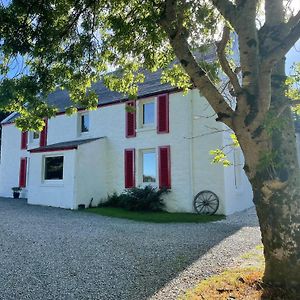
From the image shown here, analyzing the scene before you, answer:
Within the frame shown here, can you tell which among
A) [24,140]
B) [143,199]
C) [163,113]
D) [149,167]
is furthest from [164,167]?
[24,140]

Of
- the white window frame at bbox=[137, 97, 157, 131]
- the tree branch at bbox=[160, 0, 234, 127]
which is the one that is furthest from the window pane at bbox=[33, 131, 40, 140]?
the tree branch at bbox=[160, 0, 234, 127]

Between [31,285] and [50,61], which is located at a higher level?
[50,61]

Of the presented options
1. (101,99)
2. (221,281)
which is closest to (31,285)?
(221,281)

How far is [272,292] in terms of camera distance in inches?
165

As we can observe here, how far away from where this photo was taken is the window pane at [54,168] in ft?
54.8

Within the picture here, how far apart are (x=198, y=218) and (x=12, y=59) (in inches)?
355

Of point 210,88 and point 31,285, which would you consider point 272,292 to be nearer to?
point 210,88

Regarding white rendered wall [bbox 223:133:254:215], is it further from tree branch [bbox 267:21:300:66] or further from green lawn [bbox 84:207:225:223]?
tree branch [bbox 267:21:300:66]

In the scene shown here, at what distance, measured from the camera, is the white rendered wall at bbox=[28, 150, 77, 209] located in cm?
1577

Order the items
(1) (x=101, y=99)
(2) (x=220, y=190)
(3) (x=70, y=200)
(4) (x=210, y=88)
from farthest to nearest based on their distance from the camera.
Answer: (1) (x=101, y=99), (3) (x=70, y=200), (2) (x=220, y=190), (4) (x=210, y=88)

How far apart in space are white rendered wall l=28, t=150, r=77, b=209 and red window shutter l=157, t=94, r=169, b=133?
4475mm

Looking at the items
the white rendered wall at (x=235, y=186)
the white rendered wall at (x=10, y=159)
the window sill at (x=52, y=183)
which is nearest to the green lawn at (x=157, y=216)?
the white rendered wall at (x=235, y=186)

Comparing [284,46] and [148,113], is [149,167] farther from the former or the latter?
[284,46]

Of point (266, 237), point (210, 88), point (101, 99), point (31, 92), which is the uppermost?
point (101, 99)
